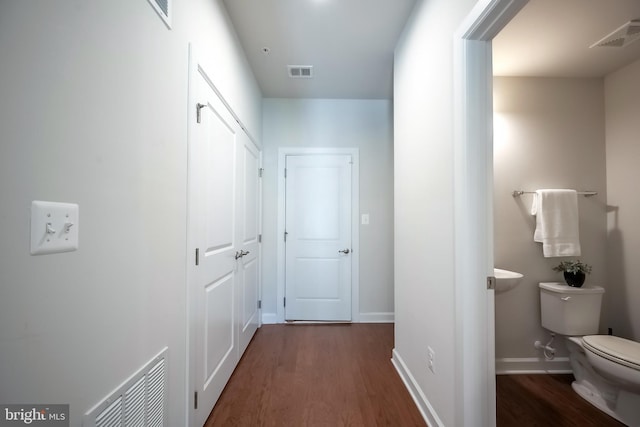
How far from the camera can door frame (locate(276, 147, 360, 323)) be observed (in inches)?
124

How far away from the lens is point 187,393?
4.20 feet

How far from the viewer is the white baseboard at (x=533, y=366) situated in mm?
2137

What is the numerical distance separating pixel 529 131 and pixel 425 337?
1.94 metres

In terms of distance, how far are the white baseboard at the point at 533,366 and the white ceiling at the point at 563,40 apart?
→ 2.36 meters

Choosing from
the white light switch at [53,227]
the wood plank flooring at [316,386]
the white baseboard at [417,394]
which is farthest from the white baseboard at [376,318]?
the white light switch at [53,227]

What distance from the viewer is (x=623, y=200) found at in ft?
6.88

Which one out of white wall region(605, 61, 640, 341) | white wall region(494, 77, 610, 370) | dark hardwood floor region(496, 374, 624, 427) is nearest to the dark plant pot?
white wall region(494, 77, 610, 370)

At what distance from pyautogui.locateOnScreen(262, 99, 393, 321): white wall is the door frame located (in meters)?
0.05

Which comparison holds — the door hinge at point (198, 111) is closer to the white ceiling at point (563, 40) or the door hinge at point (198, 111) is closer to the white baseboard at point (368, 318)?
the white ceiling at point (563, 40)

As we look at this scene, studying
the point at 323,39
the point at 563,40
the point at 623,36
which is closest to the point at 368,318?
the point at 323,39

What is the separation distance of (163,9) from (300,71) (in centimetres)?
169

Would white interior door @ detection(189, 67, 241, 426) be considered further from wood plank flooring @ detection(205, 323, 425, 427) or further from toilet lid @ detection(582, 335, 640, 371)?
toilet lid @ detection(582, 335, 640, 371)

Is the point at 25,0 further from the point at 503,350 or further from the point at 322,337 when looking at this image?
the point at 503,350

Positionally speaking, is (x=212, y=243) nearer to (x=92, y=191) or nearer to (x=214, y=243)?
(x=214, y=243)
